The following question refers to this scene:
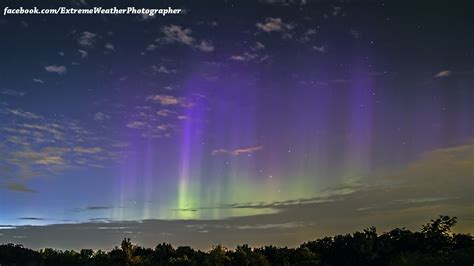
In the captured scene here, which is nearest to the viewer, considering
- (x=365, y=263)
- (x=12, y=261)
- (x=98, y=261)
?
(x=365, y=263)

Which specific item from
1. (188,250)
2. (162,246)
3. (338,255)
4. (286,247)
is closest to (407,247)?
(338,255)

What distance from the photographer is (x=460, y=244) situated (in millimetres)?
47500

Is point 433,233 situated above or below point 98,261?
above

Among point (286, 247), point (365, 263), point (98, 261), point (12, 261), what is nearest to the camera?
point (365, 263)

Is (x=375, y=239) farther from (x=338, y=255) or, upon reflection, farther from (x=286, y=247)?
(x=286, y=247)

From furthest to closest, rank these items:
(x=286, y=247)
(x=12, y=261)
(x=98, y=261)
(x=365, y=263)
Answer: (x=12, y=261)
(x=98, y=261)
(x=286, y=247)
(x=365, y=263)

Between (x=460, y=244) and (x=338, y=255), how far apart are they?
12161 mm

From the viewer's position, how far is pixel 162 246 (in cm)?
5788

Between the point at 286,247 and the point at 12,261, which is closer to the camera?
the point at 286,247

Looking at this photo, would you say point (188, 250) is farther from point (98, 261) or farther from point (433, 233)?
point (433, 233)

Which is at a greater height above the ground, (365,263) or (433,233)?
(433,233)

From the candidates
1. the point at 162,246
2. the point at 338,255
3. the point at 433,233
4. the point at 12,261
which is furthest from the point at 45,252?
the point at 433,233

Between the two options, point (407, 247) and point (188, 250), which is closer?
point (407, 247)

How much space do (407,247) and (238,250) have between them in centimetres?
1755
